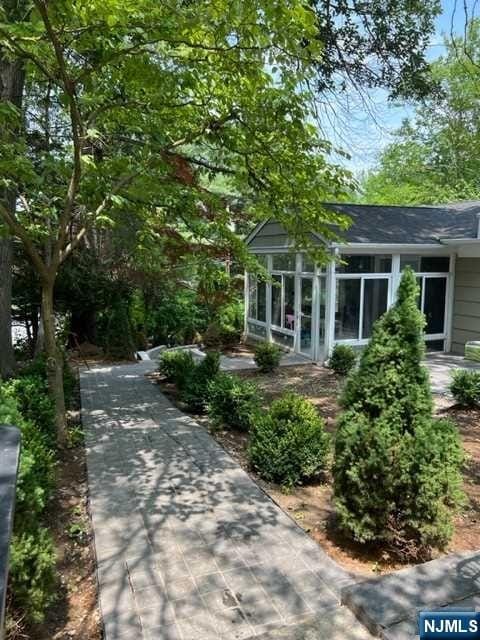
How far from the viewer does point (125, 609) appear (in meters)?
2.98

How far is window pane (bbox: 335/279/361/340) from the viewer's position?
38.5 ft

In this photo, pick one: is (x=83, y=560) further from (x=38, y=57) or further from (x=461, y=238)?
(x=461, y=238)

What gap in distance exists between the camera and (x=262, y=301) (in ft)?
49.5

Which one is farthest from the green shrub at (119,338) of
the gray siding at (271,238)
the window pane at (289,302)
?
the gray siding at (271,238)

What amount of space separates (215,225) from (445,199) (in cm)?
2199

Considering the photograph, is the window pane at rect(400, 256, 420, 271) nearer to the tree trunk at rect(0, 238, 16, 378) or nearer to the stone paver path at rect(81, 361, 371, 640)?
the stone paver path at rect(81, 361, 371, 640)

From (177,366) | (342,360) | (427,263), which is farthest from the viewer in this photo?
(427,263)

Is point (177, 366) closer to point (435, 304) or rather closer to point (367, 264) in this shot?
point (367, 264)

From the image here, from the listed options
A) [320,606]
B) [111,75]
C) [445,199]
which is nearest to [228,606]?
[320,606]

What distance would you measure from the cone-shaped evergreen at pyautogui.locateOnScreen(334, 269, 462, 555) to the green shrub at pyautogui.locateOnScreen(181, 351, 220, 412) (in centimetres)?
414

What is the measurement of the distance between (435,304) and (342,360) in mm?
4704

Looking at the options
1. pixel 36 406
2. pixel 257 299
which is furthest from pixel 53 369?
pixel 257 299

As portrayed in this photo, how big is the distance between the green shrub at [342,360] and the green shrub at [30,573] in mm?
8444

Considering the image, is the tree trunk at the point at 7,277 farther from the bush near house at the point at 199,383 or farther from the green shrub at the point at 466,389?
the green shrub at the point at 466,389
